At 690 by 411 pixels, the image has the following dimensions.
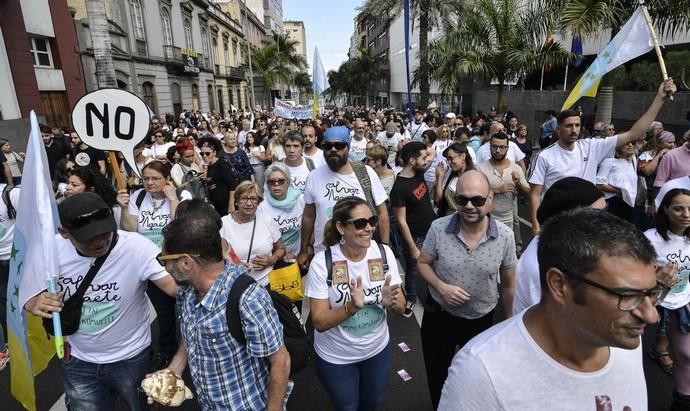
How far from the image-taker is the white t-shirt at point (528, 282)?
1888mm

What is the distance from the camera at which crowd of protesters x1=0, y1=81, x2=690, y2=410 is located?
112 centimetres

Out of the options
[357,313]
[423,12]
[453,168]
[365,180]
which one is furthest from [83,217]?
[423,12]

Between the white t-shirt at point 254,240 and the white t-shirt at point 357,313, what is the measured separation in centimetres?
100

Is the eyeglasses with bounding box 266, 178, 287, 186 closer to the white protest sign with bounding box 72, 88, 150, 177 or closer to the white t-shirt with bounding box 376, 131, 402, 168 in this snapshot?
the white protest sign with bounding box 72, 88, 150, 177

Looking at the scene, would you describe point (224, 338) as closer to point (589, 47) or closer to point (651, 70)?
point (651, 70)

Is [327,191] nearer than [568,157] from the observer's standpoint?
Yes

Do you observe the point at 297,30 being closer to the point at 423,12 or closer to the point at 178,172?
the point at 423,12

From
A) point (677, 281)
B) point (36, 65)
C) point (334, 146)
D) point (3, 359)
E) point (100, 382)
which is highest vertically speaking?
point (36, 65)

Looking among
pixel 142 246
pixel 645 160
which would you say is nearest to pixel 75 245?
pixel 142 246

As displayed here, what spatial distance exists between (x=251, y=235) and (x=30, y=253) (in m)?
1.51

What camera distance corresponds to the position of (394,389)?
3.28 meters

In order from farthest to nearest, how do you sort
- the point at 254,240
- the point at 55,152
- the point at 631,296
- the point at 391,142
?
the point at 391,142 < the point at 55,152 < the point at 254,240 < the point at 631,296

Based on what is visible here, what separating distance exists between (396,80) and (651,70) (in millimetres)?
37393

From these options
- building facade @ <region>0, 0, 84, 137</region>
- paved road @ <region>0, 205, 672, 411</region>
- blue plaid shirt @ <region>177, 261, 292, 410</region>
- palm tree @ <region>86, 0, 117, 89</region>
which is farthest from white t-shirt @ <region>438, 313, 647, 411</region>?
building facade @ <region>0, 0, 84, 137</region>
